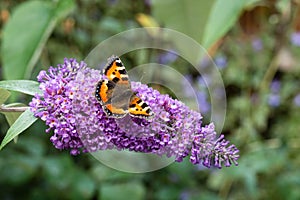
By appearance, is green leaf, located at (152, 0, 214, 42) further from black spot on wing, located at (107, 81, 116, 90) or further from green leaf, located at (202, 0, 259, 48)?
black spot on wing, located at (107, 81, 116, 90)

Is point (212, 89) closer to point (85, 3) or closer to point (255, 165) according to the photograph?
point (255, 165)

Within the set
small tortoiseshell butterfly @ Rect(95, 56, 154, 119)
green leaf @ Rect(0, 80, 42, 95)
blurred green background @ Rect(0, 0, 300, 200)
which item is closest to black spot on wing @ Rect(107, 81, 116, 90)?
small tortoiseshell butterfly @ Rect(95, 56, 154, 119)

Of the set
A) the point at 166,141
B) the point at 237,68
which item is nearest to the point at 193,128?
the point at 166,141

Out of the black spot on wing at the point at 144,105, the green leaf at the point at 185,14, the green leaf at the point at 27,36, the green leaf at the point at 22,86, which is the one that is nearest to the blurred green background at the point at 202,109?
the green leaf at the point at 27,36

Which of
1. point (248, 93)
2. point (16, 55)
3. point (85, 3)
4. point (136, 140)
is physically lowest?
point (136, 140)

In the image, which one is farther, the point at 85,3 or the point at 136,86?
the point at 85,3

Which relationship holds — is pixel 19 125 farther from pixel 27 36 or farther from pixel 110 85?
pixel 27 36

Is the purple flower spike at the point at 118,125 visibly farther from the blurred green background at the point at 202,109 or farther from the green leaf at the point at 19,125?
the blurred green background at the point at 202,109

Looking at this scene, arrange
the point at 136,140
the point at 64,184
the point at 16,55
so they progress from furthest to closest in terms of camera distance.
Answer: the point at 64,184, the point at 16,55, the point at 136,140
